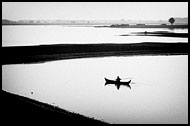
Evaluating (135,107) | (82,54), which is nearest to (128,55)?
(82,54)

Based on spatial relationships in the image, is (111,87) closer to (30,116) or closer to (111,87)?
(111,87)

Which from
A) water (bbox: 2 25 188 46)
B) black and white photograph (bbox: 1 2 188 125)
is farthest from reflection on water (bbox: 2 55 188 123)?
water (bbox: 2 25 188 46)

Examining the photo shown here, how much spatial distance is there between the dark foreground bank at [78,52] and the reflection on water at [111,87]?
1304mm

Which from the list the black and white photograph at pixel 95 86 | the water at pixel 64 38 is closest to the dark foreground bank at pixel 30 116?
the black and white photograph at pixel 95 86

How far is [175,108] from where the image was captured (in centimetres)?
846

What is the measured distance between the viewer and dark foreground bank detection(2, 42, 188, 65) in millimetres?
15492

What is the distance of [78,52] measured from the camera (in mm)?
17844

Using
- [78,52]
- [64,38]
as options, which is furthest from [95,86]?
[64,38]

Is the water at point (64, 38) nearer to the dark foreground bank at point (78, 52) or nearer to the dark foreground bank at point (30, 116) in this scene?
the dark foreground bank at point (78, 52)

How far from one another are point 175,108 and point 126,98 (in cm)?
169

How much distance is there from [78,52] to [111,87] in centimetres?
721

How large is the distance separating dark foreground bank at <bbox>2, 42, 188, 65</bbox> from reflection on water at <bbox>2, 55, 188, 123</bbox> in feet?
4.28

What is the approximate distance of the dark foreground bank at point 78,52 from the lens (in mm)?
15492

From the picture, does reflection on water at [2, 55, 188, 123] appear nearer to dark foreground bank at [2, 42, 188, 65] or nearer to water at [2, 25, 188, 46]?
dark foreground bank at [2, 42, 188, 65]
